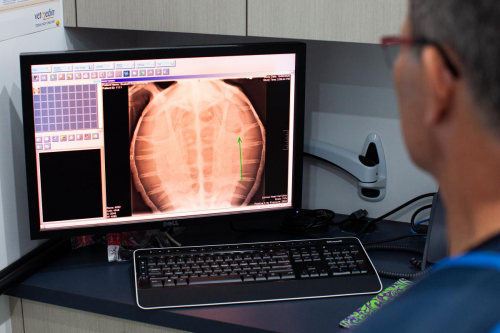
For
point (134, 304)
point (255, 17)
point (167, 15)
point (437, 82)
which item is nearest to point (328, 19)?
point (255, 17)

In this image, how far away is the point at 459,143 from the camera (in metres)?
0.57

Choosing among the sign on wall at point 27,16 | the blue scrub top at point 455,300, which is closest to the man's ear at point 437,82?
the blue scrub top at point 455,300

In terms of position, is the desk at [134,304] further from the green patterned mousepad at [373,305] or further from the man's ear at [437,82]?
the man's ear at [437,82]

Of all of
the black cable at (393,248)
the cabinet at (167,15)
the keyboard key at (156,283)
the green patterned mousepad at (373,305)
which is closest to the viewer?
the green patterned mousepad at (373,305)

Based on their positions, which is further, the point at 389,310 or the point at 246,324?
the point at 246,324

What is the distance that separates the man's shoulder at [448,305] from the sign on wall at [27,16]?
110 centimetres

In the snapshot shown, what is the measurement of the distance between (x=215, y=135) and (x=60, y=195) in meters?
0.36

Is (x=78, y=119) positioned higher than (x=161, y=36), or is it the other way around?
(x=161, y=36)

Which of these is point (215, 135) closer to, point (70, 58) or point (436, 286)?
point (70, 58)

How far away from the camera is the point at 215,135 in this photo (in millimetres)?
1509

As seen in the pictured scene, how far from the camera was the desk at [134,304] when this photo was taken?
1305mm

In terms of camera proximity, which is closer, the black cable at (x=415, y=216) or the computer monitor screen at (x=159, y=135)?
the computer monitor screen at (x=159, y=135)

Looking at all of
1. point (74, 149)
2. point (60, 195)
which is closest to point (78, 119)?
point (74, 149)

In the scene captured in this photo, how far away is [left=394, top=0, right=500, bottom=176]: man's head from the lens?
20.9 inches
